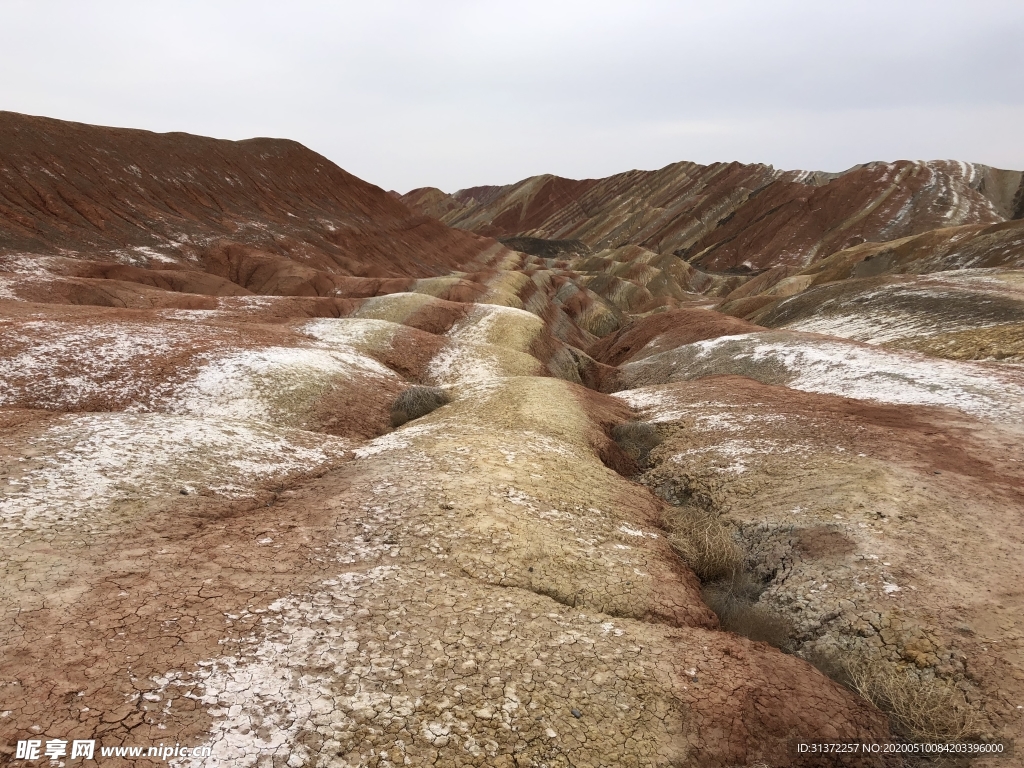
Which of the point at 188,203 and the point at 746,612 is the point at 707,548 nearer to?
the point at 746,612

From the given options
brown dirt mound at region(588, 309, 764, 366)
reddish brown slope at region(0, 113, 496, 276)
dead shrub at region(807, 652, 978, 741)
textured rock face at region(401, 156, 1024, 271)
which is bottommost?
dead shrub at region(807, 652, 978, 741)

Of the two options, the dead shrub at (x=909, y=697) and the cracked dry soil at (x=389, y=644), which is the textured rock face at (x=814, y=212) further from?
the cracked dry soil at (x=389, y=644)

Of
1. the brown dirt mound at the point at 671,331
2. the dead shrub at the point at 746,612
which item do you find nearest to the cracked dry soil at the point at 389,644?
the dead shrub at the point at 746,612

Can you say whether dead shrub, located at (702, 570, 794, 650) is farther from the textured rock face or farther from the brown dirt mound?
the textured rock face

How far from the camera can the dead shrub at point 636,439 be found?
2077 cm

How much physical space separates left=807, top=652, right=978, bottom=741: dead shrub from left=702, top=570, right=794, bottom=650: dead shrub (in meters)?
1.14

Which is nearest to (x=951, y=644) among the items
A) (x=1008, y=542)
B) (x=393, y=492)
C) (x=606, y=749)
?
(x=1008, y=542)

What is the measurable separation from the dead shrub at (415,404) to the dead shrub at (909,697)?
18117 mm

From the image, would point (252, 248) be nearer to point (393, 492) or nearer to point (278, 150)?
point (278, 150)

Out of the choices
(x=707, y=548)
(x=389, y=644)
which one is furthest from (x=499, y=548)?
(x=707, y=548)

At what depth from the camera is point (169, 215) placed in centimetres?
8031

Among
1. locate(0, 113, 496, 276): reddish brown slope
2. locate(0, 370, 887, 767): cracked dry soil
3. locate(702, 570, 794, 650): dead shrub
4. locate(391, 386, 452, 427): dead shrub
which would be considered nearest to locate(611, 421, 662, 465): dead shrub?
locate(0, 370, 887, 767): cracked dry soil

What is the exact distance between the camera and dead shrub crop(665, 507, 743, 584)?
1295cm

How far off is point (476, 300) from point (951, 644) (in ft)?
185
